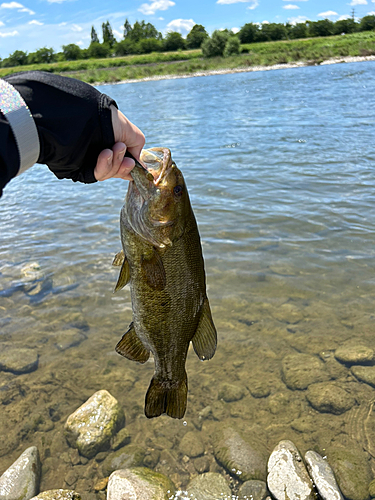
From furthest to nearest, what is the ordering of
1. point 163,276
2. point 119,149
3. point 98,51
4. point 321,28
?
point 98,51
point 321,28
point 163,276
point 119,149

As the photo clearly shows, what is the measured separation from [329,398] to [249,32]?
12946cm

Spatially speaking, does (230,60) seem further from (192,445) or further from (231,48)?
(192,445)

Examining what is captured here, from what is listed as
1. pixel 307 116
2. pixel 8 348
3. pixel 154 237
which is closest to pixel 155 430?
pixel 8 348

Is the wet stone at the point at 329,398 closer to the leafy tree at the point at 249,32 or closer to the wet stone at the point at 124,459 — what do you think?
the wet stone at the point at 124,459

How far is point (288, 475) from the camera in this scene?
4.11m

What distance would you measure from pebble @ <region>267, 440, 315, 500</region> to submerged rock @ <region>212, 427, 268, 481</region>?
0.16 meters

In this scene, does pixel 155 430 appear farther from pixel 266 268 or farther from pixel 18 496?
pixel 266 268

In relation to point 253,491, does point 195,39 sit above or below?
above

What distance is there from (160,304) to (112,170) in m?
1.05

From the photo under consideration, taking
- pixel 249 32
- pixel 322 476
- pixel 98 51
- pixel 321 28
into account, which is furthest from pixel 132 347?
pixel 98 51

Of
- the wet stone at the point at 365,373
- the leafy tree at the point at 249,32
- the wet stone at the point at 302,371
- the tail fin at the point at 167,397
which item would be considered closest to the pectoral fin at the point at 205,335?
the tail fin at the point at 167,397

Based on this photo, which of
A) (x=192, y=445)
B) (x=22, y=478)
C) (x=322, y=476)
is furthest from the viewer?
(x=192, y=445)

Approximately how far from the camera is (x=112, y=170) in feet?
6.70

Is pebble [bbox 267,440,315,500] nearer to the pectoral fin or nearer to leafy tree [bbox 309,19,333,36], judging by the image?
the pectoral fin
